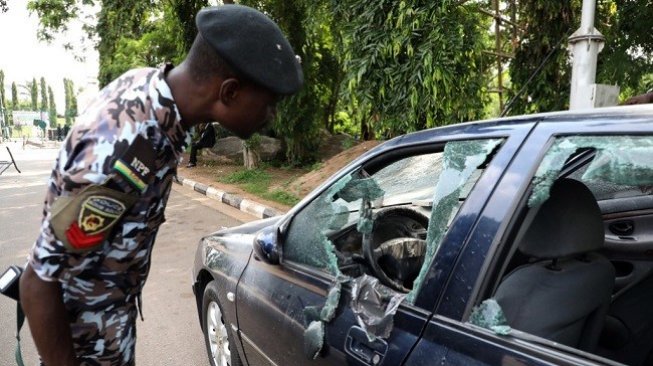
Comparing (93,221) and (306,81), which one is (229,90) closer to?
(93,221)

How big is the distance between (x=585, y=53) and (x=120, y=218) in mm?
5273

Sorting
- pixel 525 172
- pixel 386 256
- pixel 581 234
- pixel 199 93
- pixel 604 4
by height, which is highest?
pixel 604 4

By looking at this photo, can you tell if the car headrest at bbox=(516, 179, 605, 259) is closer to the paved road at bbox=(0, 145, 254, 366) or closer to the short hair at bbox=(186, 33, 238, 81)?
the short hair at bbox=(186, 33, 238, 81)

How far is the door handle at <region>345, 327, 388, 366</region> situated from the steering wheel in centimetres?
33

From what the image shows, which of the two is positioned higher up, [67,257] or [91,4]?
[91,4]

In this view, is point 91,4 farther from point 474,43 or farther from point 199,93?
point 199,93

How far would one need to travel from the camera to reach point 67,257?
1.12 m

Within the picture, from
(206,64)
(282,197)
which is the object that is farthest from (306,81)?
(206,64)

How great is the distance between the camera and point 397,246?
2121 mm

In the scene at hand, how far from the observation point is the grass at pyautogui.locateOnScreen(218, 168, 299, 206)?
8211 mm

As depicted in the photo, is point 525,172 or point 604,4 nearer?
point 525,172

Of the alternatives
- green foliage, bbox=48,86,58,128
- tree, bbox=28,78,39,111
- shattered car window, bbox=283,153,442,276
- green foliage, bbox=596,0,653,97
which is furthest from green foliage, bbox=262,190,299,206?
tree, bbox=28,78,39,111

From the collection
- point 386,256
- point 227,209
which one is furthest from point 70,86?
point 386,256

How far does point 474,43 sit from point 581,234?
5.37 meters
